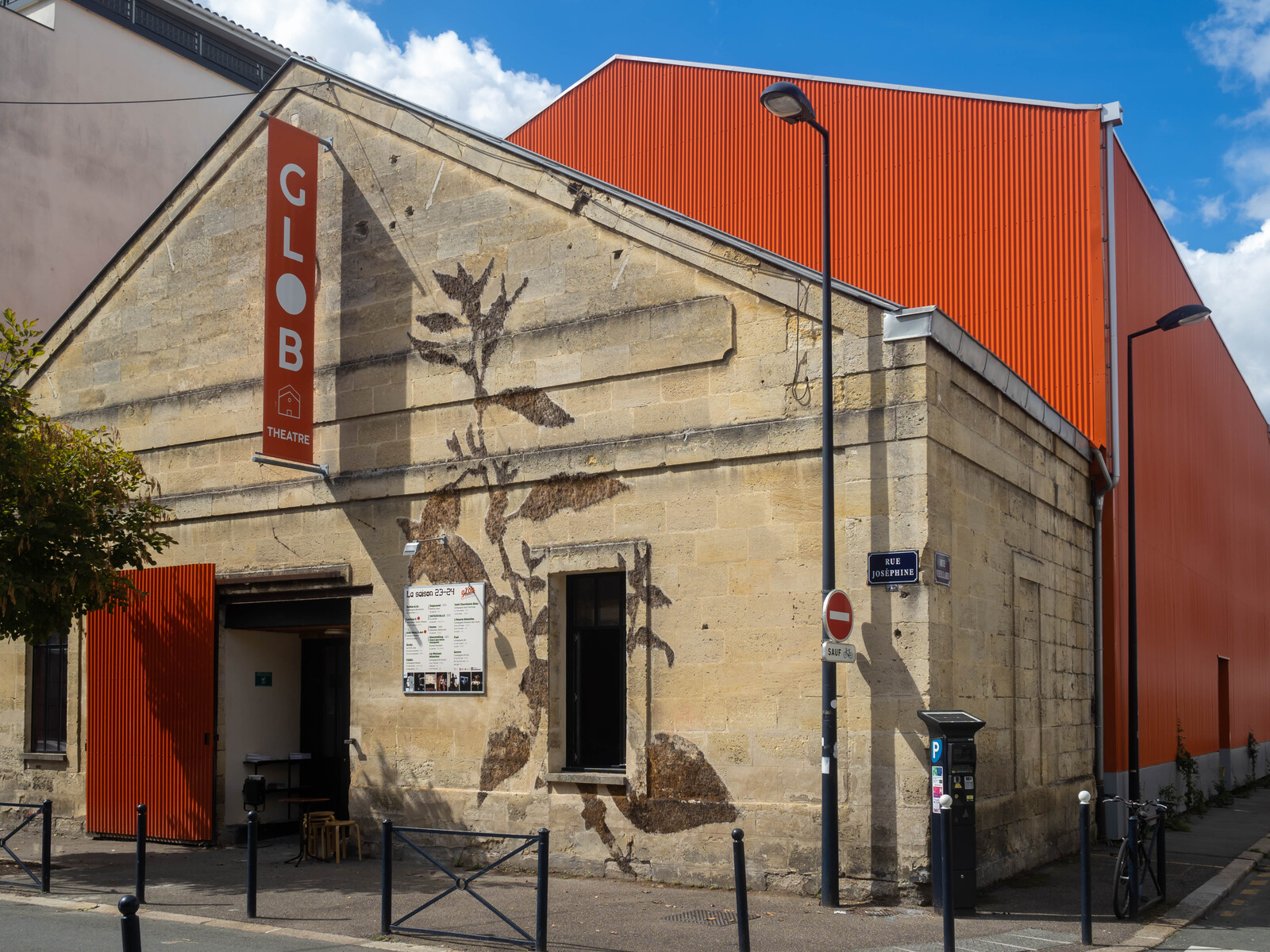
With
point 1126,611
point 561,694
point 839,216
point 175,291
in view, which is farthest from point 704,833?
point 839,216

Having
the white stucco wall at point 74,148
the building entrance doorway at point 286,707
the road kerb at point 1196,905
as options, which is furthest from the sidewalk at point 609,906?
the white stucco wall at point 74,148

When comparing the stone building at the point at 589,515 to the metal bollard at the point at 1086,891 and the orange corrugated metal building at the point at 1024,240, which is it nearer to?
the metal bollard at the point at 1086,891

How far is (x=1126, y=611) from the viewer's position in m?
17.4

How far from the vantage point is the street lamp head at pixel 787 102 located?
10.3m

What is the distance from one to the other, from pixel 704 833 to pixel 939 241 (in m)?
11.1

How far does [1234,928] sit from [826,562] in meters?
4.47

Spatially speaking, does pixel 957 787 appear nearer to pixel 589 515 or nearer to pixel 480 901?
pixel 480 901

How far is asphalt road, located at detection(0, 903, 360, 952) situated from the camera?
29.5 feet

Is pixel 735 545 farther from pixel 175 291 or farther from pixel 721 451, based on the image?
pixel 175 291

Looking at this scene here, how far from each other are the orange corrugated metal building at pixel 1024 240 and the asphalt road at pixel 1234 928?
4.59 meters

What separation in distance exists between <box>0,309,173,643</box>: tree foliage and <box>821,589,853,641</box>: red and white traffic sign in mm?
7967

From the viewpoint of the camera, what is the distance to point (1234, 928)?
10180 millimetres

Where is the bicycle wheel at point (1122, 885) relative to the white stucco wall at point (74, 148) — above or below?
below

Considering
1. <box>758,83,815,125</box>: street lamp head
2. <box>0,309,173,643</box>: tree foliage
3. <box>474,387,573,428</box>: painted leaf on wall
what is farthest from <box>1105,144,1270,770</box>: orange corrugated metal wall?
<box>0,309,173,643</box>: tree foliage
